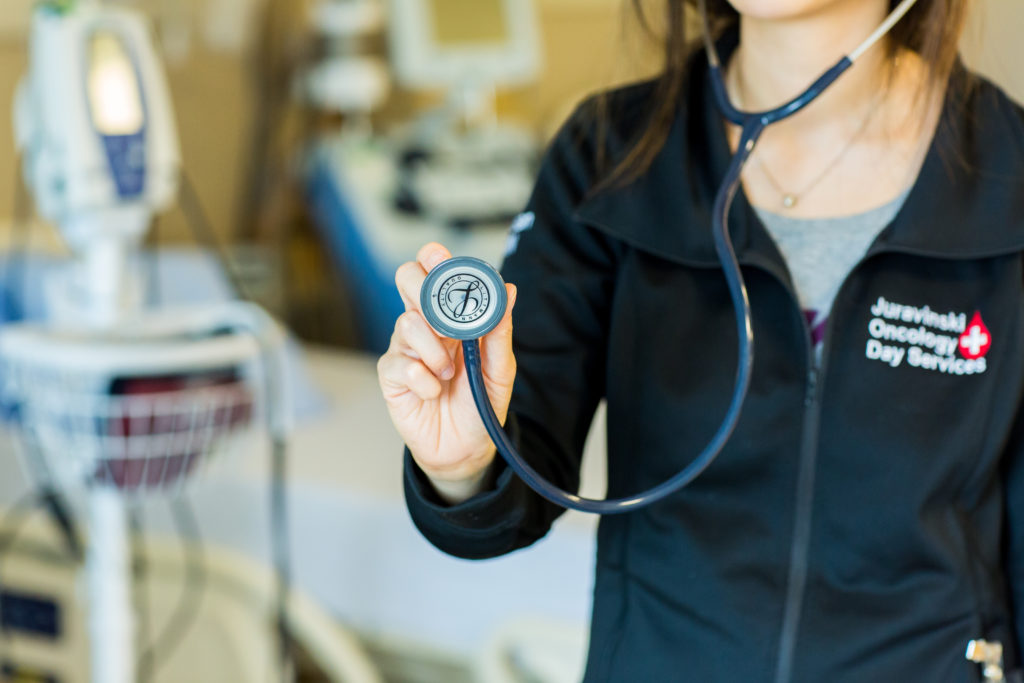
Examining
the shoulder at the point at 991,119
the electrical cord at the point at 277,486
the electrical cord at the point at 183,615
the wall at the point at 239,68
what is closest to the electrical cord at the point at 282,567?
the electrical cord at the point at 277,486

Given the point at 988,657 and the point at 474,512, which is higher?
the point at 474,512

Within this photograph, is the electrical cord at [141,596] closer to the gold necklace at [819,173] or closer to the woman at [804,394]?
the woman at [804,394]

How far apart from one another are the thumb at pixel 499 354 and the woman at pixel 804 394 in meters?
0.08

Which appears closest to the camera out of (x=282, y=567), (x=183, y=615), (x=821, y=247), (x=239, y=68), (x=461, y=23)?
(x=821, y=247)

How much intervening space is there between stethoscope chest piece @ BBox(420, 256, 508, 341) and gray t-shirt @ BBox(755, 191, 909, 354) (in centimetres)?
29

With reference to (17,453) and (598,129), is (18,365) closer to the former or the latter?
(598,129)

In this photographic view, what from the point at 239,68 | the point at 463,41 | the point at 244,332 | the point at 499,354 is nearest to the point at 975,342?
the point at 499,354

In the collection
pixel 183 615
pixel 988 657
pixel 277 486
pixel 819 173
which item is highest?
pixel 819 173

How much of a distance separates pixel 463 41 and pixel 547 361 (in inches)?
86.0

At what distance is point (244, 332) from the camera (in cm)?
128

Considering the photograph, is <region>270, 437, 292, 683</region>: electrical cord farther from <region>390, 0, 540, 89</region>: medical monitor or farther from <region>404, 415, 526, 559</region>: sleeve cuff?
<region>390, 0, 540, 89</region>: medical monitor

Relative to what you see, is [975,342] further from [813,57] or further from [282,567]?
[282,567]

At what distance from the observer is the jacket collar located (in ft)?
2.45

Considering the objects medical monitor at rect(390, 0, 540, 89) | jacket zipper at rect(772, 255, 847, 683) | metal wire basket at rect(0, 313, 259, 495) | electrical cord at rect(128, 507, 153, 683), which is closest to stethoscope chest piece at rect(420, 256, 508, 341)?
jacket zipper at rect(772, 255, 847, 683)
